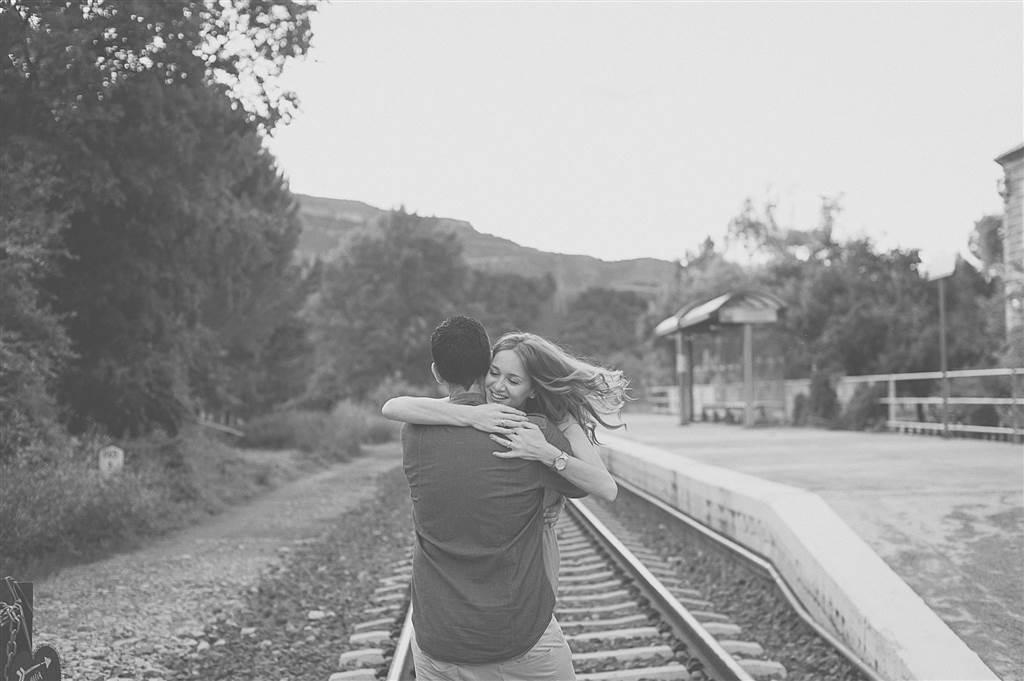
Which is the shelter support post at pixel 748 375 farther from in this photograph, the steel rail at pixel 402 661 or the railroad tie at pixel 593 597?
the steel rail at pixel 402 661

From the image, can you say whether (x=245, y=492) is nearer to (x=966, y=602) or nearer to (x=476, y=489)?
(x=966, y=602)

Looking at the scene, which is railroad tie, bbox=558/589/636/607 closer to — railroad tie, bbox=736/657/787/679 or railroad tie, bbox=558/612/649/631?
railroad tie, bbox=558/612/649/631

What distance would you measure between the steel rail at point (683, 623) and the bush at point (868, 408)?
13.6m

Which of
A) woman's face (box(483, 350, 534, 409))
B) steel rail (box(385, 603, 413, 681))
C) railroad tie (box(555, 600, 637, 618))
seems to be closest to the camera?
woman's face (box(483, 350, 534, 409))

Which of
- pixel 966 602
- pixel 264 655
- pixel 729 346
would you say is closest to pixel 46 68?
pixel 264 655

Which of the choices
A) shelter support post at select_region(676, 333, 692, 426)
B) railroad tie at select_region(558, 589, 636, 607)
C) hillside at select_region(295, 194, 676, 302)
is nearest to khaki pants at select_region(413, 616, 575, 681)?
railroad tie at select_region(558, 589, 636, 607)

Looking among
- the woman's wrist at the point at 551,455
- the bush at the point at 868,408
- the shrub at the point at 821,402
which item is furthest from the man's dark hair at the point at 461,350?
the shrub at the point at 821,402

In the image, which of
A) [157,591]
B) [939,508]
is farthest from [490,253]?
[157,591]

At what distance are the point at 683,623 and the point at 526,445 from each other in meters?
4.17

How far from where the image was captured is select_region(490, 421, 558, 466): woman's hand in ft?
9.20

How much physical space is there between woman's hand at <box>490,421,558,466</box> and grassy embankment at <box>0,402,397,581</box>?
7.39m

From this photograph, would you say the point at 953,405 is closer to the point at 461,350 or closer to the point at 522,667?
the point at 522,667

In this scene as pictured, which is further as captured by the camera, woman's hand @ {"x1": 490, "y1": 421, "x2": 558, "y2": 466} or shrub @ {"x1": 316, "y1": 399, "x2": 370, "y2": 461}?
shrub @ {"x1": 316, "y1": 399, "x2": 370, "y2": 461}

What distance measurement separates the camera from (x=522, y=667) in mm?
2963
